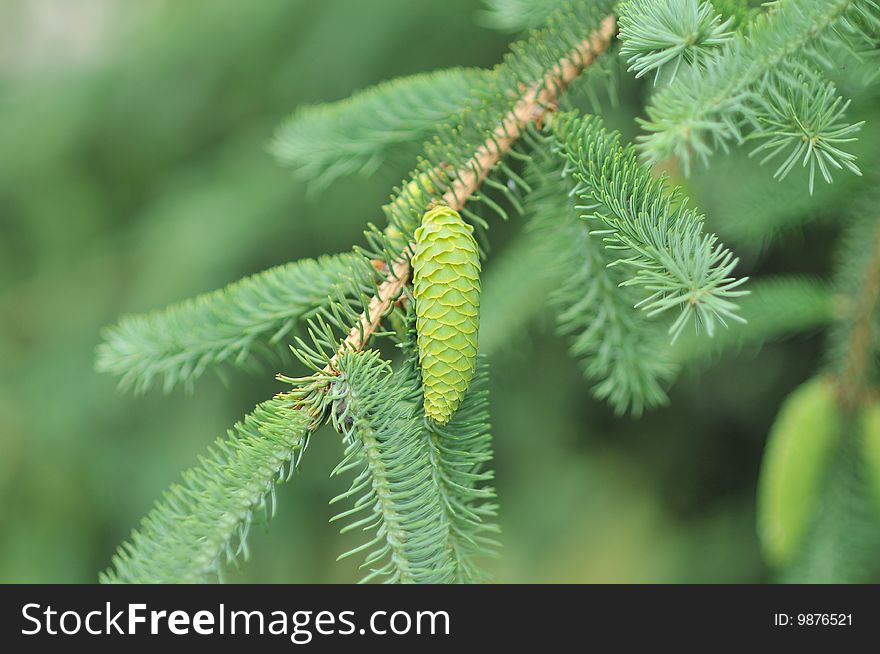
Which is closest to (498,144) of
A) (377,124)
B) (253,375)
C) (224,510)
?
(377,124)

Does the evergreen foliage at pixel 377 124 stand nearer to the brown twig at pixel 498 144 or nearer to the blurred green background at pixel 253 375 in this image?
the brown twig at pixel 498 144

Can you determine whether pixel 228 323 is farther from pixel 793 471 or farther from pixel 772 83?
pixel 793 471

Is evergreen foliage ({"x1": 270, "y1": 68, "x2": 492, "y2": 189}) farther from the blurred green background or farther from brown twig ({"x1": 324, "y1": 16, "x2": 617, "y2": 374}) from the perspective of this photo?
the blurred green background

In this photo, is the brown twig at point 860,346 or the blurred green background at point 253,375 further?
the blurred green background at point 253,375

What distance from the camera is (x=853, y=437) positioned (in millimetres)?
1165

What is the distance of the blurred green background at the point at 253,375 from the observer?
1684 mm

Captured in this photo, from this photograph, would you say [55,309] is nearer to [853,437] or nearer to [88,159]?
[88,159]

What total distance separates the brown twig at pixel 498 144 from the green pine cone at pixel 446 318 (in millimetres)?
66

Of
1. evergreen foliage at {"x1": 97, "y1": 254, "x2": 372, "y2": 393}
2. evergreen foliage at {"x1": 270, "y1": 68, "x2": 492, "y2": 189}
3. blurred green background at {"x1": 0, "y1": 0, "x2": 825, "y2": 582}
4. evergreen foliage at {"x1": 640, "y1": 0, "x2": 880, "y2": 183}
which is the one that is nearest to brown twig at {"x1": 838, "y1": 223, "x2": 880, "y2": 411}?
blurred green background at {"x1": 0, "y1": 0, "x2": 825, "y2": 582}

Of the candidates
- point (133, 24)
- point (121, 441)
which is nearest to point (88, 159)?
point (133, 24)

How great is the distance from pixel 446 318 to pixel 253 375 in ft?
3.63

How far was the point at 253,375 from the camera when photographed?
5.47 feet

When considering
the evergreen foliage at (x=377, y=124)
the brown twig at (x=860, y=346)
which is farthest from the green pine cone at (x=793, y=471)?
the evergreen foliage at (x=377, y=124)

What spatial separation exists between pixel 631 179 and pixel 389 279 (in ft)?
0.84
